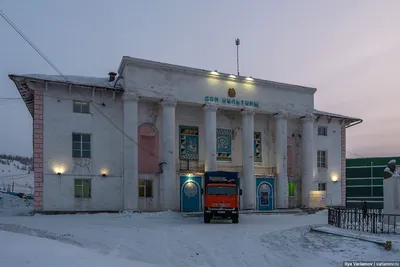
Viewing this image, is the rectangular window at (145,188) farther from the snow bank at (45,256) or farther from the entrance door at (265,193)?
the snow bank at (45,256)

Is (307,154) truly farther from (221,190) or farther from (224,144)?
(221,190)

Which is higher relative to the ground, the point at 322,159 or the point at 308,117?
the point at 308,117

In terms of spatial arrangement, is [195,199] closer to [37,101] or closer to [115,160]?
[115,160]

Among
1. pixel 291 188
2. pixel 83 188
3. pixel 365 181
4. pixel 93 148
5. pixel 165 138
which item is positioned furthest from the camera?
pixel 365 181

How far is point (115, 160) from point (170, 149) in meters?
4.66

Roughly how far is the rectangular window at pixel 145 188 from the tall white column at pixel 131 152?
1.44m

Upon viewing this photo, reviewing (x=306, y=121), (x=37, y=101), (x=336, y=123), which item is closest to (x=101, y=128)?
(x=37, y=101)

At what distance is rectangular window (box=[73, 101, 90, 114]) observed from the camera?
29.7m

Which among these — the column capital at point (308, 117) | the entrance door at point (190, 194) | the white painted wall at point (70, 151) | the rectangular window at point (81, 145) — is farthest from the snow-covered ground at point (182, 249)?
the column capital at point (308, 117)

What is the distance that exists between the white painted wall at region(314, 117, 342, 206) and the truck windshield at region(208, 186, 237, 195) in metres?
19.3

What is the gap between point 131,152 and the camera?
30094 millimetres

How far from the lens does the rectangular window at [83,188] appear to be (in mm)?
29078

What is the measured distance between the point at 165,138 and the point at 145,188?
15.3 ft

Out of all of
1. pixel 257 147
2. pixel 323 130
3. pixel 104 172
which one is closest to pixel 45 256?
pixel 104 172
